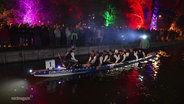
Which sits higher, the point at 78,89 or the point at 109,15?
the point at 109,15

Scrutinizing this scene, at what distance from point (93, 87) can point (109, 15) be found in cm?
3112

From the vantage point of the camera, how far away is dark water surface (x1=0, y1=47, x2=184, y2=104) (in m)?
18.1

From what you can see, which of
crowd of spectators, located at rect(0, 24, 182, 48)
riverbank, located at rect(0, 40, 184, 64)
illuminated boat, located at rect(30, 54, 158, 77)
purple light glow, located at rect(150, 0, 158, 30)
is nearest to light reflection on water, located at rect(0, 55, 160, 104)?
illuminated boat, located at rect(30, 54, 158, 77)

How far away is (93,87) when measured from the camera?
2108cm

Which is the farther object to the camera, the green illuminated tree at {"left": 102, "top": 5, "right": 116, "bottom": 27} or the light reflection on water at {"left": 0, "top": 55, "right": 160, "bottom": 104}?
the green illuminated tree at {"left": 102, "top": 5, "right": 116, "bottom": 27}

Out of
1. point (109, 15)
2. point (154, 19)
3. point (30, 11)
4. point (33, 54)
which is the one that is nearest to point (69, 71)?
point (33, 54)

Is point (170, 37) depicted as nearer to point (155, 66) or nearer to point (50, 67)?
point (155, 66)

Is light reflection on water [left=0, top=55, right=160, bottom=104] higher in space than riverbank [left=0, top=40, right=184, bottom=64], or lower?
lower

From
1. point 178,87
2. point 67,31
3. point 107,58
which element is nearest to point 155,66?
point 107,58

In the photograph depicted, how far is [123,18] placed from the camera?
181ft

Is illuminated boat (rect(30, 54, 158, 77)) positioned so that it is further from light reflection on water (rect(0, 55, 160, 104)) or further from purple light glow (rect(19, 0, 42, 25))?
purple light glow (rect(19, 0, 42, 25))

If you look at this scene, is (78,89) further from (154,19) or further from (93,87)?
(154,19)

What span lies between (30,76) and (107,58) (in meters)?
8.73

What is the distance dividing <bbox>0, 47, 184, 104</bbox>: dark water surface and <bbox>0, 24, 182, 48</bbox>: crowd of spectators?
2.64 metres
